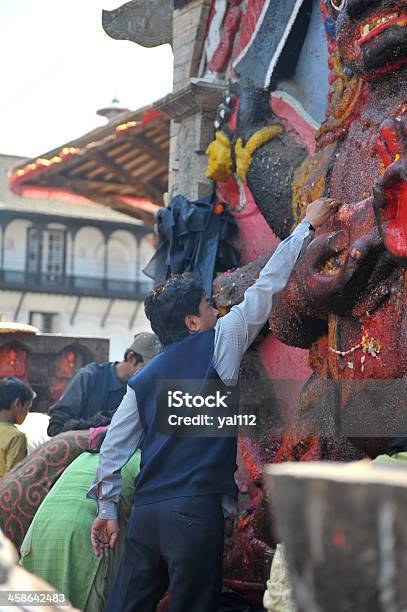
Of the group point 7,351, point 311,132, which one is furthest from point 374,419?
point 7,351

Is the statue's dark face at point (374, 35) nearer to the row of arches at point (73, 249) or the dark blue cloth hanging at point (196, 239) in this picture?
the dark blue cloth hanging at point (196, 239)

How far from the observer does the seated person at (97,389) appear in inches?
205

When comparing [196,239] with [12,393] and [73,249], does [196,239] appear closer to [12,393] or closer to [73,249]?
[12,393]

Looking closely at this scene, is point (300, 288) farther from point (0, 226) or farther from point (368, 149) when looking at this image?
point (0, 226)

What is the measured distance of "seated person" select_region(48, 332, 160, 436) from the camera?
5.22 meters

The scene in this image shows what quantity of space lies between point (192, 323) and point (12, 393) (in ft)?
6.23

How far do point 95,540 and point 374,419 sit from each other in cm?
106

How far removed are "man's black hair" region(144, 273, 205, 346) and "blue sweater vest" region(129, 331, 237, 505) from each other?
0.15 feet

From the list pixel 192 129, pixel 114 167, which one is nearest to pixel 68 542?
pixel 192 129

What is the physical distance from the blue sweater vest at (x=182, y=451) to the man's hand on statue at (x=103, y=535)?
209 mm

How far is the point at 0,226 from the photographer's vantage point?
100 ft

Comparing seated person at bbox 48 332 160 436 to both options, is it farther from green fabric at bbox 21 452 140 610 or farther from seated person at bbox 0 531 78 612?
seated person at bbox 0 531 78 612

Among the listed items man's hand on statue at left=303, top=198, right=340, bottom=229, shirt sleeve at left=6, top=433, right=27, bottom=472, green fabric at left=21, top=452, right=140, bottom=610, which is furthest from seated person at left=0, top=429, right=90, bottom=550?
man's hand on statue at left=303, top=198, right=340, bottom=229

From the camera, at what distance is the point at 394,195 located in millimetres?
2771
